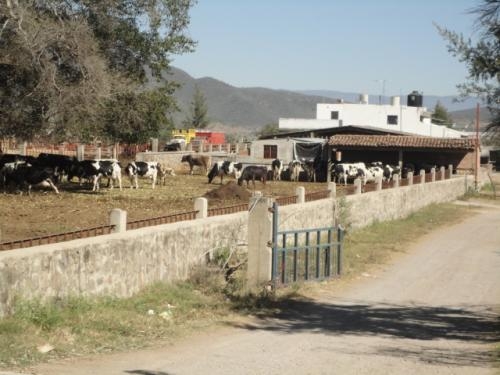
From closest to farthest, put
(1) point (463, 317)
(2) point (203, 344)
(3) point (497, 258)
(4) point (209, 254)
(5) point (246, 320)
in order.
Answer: (2) point (203, 344)
(5) point (246, 320)
(1) point (463, 317)
(4) point (209, 254)
(3) point (497, 258)

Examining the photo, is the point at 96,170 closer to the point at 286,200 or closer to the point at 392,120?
the point at 286,200

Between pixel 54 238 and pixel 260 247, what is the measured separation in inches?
176

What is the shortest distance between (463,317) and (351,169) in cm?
3260

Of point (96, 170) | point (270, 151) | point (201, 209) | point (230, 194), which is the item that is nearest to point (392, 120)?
point (270, 151)

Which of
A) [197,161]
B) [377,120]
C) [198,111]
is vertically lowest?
[197,161]

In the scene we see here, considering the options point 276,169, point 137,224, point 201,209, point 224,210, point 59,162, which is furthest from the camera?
point 276,169

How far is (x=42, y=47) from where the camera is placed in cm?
2820

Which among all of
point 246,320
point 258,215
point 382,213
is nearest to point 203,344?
point 246,320

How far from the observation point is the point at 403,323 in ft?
43.1

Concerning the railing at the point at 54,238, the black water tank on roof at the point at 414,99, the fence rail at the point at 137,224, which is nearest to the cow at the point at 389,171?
the fence rail at the point at 137,224

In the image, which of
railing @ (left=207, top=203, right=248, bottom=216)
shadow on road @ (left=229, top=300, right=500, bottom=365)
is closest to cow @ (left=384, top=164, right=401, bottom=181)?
railing @ (left=207, top=203, right=248, bottom=216)

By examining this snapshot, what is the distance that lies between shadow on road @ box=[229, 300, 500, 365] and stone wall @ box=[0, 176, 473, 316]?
69.4 inches

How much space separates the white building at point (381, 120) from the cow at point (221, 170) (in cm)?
4718

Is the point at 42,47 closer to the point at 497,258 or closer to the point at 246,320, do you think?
the point at 497,258
